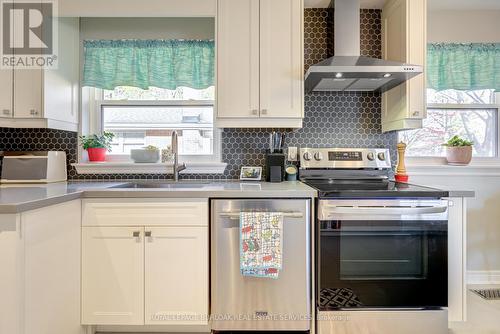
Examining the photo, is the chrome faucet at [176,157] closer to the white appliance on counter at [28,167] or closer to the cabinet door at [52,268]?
the cabinet door at [52,268]

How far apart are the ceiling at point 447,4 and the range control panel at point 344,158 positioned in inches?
45.1

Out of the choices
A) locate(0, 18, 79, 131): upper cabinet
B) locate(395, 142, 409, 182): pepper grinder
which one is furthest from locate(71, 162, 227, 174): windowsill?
locate(395, 142, 409, 182): pepper grinder

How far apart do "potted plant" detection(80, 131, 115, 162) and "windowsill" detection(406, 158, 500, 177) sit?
255 cm

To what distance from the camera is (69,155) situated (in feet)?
8.00

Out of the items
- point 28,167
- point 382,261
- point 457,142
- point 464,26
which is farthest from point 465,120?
point 28,167

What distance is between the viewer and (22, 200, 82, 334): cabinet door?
1.29 m

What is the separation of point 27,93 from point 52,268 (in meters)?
1.27

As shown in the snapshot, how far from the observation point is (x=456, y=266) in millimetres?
1747

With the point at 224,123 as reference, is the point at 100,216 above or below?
below

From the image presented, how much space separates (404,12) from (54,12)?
8.14 feet

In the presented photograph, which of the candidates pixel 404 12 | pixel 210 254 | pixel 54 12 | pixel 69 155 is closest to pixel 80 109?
pixel 69 155

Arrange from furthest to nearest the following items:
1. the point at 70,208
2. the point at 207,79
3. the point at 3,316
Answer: the point at 207,79, the point at 70,208, the point at 3,316

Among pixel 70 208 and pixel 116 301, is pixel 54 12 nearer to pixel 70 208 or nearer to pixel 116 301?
pixel 70 208

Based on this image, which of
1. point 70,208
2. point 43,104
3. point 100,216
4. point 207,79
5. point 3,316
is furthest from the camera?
point 207,79
